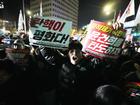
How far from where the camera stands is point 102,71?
3.91 m

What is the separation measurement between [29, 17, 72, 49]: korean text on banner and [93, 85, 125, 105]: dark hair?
190 centimetres

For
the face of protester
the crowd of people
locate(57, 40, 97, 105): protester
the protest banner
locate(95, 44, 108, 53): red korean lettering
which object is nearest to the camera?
the crowd of people

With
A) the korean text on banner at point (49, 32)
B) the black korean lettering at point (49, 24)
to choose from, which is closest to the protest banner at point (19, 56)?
the korean text on banner at point (49, 32)

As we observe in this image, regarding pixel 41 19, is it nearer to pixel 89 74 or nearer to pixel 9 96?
pixel 89 74

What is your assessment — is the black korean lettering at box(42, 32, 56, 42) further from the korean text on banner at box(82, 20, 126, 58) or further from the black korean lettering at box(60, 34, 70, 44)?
the korean text on banner at box(82, 20, 126, 58)

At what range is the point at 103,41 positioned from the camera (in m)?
4.05

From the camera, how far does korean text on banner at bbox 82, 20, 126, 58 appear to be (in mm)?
4039

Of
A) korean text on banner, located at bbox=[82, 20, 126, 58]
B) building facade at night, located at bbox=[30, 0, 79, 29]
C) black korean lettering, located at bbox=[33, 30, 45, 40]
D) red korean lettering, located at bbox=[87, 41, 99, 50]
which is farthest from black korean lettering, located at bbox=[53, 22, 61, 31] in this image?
building facade at night, located at bbox=[30, 0, 79, 29]

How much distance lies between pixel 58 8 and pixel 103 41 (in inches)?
5105

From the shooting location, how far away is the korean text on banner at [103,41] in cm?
404

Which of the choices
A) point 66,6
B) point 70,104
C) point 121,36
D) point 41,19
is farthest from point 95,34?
point 66,6

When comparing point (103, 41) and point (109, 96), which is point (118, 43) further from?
point (109, 96)

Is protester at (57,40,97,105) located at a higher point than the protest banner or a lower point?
lower

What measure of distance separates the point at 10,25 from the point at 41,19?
219 feet
